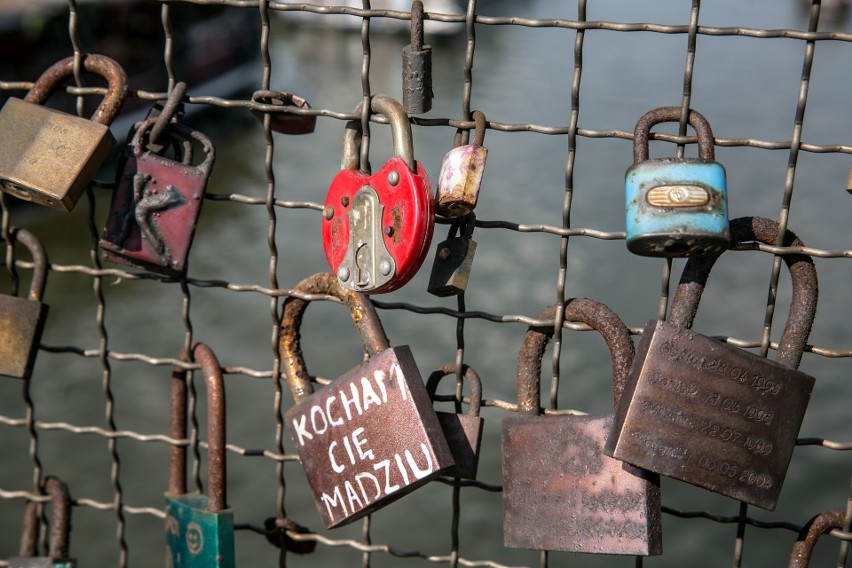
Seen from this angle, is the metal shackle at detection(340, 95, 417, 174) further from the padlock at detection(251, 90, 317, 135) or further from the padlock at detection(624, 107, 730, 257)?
the padlock at detection(624, 107, 730, 257)

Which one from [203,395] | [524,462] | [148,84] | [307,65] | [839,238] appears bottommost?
[203,395]

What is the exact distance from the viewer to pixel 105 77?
53.7 inches

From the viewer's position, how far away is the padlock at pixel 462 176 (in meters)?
1.19

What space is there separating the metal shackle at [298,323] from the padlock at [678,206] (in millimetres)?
388

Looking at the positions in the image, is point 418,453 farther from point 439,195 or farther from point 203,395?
point 203,395

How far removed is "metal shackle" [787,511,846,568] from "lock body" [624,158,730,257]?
1.42 feet

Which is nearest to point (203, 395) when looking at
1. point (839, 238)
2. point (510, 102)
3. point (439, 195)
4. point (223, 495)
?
point (223, 495)

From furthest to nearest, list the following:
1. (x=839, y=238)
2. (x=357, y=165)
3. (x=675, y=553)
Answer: (x=839, y=238) → (x=675, y=553) → (x=357, y=165)

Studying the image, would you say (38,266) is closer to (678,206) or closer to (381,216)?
(381,216)

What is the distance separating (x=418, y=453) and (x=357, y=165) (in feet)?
1.29

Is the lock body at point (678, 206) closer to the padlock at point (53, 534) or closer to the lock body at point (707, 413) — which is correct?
the lock body at point (707, 413)

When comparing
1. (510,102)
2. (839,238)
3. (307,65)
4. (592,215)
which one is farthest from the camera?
(307,65)

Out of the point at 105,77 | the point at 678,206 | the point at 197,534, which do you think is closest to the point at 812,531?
the point at 678,206

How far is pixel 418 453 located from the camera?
125 cm
